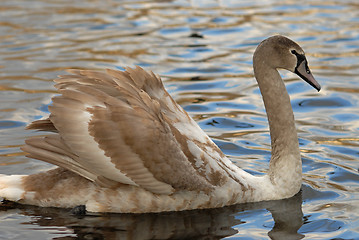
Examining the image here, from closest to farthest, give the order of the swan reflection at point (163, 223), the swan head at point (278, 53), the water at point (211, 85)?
the swan reflection at point (163, 223) → the water at point (211, 85) → the swan head at point (278, 53)

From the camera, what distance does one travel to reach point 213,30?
50.6 ft

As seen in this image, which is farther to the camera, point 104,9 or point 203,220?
point 104,9

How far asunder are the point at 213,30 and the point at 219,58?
78.0 inches

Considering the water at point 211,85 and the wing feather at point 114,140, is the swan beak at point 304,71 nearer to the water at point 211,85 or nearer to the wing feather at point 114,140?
the water at point 211,85

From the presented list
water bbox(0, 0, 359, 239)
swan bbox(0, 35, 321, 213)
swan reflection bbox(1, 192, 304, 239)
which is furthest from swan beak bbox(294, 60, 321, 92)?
swan reflection bbox(1, 192, 304, 239)

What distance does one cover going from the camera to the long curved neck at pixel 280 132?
763 cm

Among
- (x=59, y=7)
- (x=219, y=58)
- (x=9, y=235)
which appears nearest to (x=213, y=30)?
(x=219, y=58)

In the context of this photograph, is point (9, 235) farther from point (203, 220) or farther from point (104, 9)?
point (104, 9)

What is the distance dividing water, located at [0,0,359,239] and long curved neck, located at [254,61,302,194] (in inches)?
9.9

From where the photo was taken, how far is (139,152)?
6777 mm

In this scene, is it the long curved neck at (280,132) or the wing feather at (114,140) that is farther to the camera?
the long curved neck at (280,132)

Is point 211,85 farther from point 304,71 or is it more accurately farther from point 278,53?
point 278,53

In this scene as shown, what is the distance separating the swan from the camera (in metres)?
6.75

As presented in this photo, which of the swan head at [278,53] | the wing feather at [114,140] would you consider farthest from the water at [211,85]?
the swan head at [278,53]
